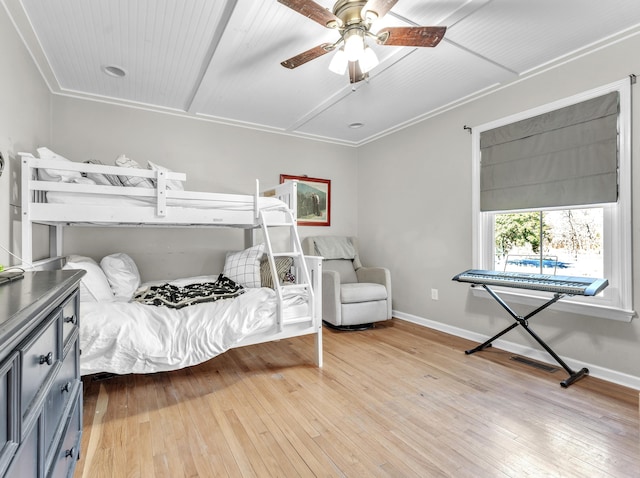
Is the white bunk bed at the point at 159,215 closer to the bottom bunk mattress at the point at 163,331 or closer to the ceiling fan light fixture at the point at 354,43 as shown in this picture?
the bottom bunk mattress at the point at 163,331

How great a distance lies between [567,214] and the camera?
2.61 metres

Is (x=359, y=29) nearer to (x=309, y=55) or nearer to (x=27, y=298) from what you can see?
(x=309, y=55)

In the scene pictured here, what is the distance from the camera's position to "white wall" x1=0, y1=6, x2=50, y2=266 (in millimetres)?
1942

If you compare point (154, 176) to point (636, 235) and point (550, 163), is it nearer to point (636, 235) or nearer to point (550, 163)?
point (550, 163)

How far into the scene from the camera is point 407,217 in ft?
12.9

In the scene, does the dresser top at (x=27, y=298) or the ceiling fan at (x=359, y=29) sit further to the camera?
the ceiling fan at (x=359, y=29)

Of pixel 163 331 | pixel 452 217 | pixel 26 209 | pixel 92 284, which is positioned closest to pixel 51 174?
pixel 26 209

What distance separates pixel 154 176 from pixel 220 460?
185 cm

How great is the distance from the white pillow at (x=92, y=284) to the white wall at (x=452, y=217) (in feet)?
9.90

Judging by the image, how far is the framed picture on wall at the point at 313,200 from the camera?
4.26 meters

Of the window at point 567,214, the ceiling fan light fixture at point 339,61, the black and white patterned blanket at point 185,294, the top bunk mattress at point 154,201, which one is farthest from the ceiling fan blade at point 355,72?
the black and white patterned blanket at point 185,294

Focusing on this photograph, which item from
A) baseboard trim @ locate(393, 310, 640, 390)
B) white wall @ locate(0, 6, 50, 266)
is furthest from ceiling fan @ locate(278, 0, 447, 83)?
baseboard trim @ locate(393, 310, 640, 390)

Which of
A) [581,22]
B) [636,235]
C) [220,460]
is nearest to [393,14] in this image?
[581,22]

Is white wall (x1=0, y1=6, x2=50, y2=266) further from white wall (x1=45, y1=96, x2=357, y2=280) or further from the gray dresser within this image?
the gray dresser
